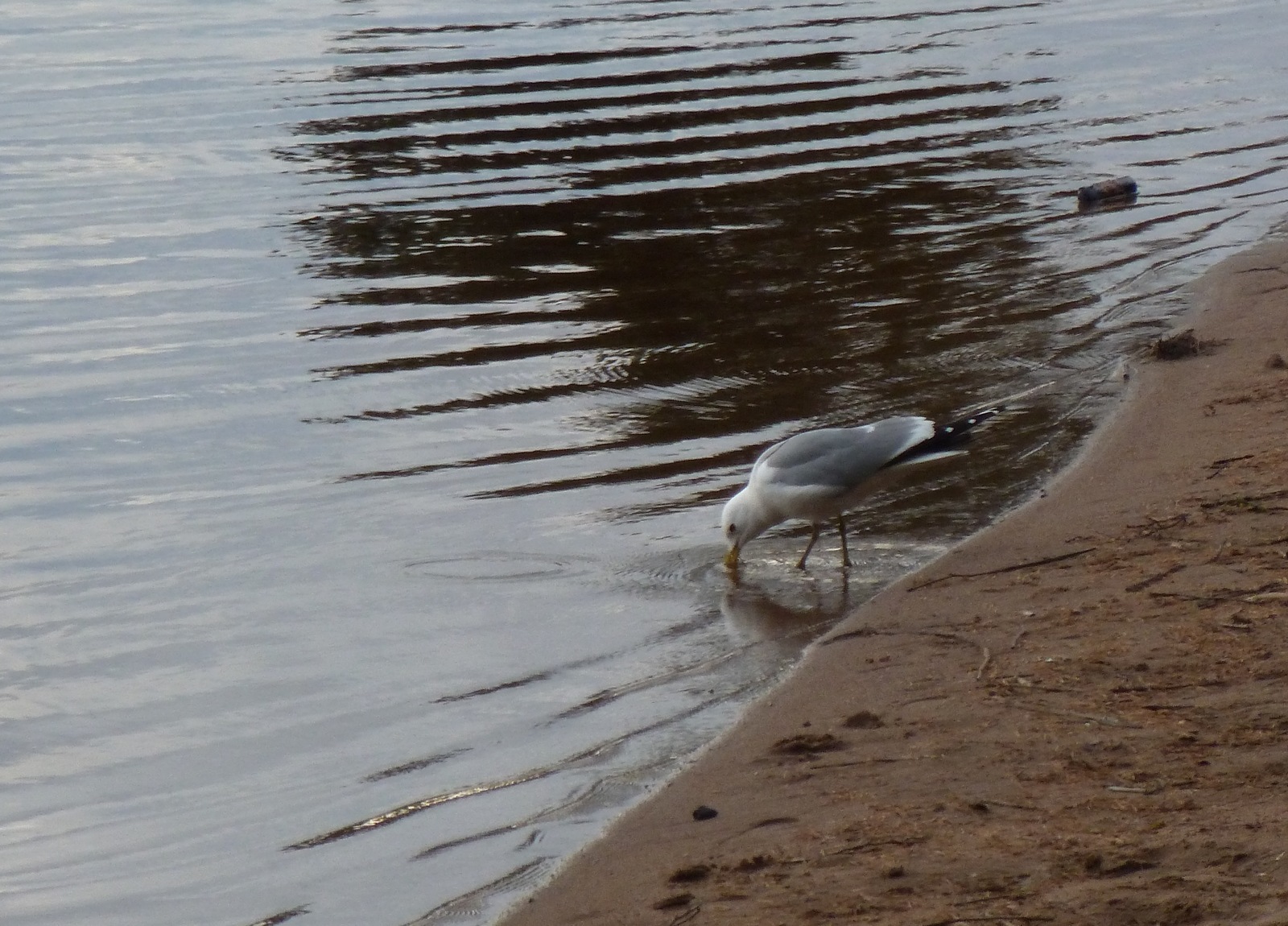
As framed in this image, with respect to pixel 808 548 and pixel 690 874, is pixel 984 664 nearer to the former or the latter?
pixel 690 874

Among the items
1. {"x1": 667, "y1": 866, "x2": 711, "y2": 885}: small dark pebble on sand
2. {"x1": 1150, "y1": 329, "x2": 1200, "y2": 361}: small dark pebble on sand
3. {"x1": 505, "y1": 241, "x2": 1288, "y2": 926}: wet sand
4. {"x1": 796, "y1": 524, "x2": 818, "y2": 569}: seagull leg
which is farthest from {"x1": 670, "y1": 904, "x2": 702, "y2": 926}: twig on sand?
{"x1": 1150, "y1": 329, "x2": 1200, "y2": 361}: small dark pebble on sand

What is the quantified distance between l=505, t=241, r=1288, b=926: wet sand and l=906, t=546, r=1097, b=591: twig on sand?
0.01 metres

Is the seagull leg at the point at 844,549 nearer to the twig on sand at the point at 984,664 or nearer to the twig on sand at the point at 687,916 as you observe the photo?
the twig on sand at the point at 984,664

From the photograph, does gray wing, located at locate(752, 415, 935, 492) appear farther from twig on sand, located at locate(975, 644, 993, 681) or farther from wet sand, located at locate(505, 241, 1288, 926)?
twig on sand, located at locate(975, 644, 993, 681)

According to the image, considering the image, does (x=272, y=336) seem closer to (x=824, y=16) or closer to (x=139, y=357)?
(x=139, y=357)

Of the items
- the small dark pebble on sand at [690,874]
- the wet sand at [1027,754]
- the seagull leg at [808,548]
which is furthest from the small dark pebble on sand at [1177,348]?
the small dark pebble on sand at [690,874]

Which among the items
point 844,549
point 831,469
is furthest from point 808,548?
point 831,469

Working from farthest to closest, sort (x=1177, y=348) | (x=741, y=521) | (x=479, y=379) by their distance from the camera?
1. (x=479, y=379)
2. (x=1177, y=348)
3. (x=741, y=521)

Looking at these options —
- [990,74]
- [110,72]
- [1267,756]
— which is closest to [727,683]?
[1267,756]

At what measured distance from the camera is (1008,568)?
6090 mm

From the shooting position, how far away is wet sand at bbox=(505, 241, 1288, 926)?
3.52 m

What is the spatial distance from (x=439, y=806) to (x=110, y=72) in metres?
16.8

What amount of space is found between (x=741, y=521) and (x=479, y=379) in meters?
3.19

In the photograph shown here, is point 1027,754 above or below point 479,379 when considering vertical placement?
→ below
